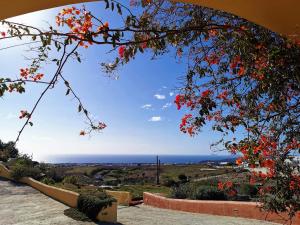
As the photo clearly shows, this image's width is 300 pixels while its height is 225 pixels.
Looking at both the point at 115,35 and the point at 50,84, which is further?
the point at 50,84

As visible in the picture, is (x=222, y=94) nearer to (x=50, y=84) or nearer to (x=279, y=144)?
(x=279, y=144)

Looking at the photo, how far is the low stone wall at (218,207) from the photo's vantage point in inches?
450

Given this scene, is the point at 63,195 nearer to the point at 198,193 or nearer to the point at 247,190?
the point at 198,193

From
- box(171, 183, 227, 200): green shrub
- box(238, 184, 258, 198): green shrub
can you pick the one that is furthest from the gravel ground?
box(238, 184, 258, 198): green shrub

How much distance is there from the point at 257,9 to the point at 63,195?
1385cm

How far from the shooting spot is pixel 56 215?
42.6 ft

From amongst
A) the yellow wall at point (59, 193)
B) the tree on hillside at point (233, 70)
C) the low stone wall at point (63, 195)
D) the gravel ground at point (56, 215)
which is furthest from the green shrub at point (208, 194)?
the tree on hillside at point (233, 70)

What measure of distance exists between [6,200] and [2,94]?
528 inches

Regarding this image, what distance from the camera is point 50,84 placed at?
3.12 meters

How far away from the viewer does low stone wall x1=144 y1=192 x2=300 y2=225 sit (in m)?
11.4

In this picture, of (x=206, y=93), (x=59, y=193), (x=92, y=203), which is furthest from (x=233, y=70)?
(x=59, y=193)

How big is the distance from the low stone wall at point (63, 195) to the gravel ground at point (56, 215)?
0.26m

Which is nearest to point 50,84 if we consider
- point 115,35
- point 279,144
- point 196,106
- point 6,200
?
point 115,35

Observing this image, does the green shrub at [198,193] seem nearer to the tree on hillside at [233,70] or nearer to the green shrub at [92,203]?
the green shrub at [92,203]
